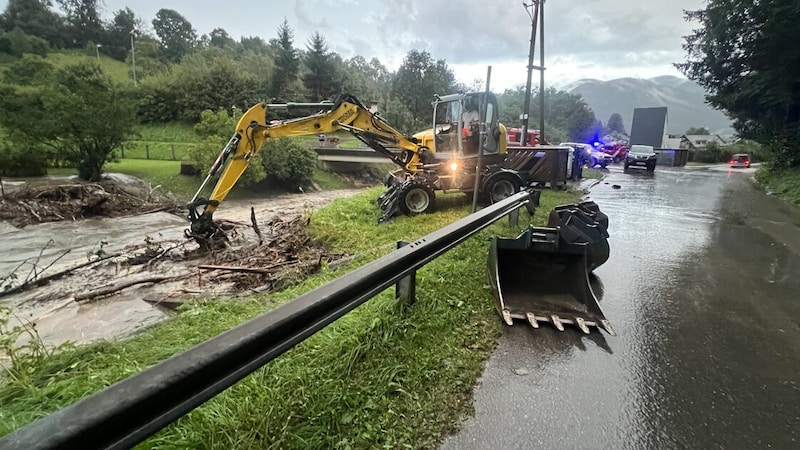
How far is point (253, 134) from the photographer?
9430 millimetres

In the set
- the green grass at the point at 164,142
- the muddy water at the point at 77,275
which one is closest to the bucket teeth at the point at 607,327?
the muddy water at the point at 77,275

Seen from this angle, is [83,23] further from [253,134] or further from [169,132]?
[253,134]

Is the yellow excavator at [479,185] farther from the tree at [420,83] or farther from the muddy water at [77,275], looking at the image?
the tree at [420,83]

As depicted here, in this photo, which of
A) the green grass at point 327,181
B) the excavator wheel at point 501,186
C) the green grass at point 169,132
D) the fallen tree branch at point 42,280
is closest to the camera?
the fallen tree branch at point 42,280

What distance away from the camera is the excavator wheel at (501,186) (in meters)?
10.4

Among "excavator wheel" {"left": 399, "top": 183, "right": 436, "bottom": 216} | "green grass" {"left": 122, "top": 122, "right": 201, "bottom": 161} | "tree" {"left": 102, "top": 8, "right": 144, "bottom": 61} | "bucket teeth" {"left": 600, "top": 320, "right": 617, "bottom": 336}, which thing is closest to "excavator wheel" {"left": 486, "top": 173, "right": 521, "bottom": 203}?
"excavator wheel" {"left": 399, "top": 183, "right": 436, "bottom": 216}

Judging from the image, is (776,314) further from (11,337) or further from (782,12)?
(782,12)

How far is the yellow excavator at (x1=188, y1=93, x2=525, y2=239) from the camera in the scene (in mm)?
9430

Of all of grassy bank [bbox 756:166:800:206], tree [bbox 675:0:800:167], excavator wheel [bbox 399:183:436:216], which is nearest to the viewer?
→ excavator wheel [bbox 399:183:436:216]

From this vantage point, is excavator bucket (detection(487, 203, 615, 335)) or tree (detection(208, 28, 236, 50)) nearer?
excavator bucket (detection(487, 203, 615, 335))

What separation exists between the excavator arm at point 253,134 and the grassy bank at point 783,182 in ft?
44.8

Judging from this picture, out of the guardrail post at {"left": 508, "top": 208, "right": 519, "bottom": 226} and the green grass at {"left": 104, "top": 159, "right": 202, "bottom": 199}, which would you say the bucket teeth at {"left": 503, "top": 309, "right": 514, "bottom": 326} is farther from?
the green grass at {"left": 104, "top": 159, "right": 202, "bottom": 199}

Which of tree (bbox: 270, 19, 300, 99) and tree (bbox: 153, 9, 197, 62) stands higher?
tree (bbox: 153, 9, 197, 62)

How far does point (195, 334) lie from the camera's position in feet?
12.7
